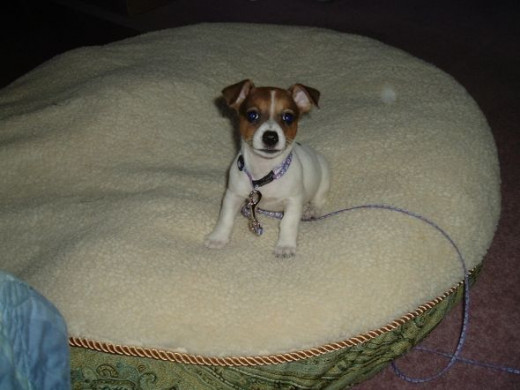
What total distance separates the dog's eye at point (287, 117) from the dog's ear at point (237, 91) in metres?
0.21

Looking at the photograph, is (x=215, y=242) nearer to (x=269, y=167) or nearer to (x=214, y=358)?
(x=269, y=167)

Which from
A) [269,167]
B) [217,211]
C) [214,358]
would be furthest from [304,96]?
[214,358]

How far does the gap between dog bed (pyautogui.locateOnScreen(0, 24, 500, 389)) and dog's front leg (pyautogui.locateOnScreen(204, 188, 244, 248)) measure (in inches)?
1.6

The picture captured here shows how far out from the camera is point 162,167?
2.61 meters

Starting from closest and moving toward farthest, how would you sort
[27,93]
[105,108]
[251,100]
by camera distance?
[251,100] → [105,108] → [27,93]

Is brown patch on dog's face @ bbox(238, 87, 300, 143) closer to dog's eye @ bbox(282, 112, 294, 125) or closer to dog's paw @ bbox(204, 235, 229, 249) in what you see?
dog's eye @ bbox(282, 112, 294, 125)

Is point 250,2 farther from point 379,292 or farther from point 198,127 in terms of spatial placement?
point 379,292

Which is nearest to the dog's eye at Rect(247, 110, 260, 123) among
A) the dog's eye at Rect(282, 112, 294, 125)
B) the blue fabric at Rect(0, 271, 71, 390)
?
the dog's eye at Rect(282, 112, 294, 125)

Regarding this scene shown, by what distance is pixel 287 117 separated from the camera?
1912 millimetres

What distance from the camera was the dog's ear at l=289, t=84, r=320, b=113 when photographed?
79.9 inches

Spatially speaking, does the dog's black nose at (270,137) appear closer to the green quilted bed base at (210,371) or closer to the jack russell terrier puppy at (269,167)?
the jack russell terrier puppy at (269,167)

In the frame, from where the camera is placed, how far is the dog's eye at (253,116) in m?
1.89

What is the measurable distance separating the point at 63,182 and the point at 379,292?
5.58ft

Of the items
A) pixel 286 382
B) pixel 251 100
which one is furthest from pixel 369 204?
pixel 286 382
